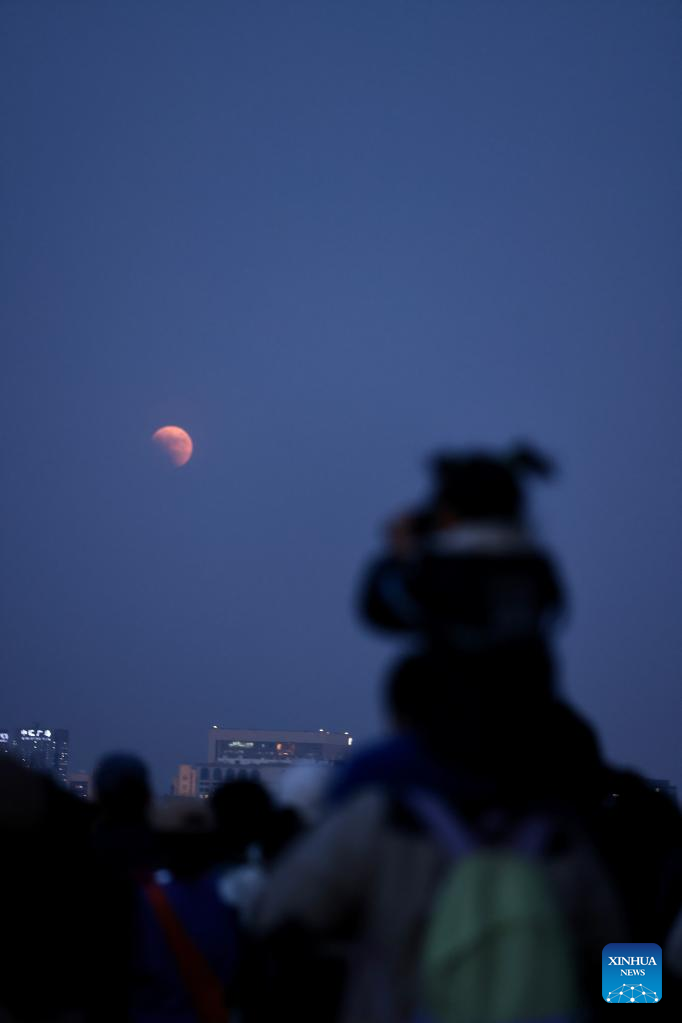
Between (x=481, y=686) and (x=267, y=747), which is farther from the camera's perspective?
(x=267, y=747)

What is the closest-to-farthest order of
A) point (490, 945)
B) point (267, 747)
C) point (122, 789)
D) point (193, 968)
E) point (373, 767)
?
point (490, 945), point (373, 767), point (193, 968), point (122, 789), point (267, 747)

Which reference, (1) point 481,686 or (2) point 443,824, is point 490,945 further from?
(1) point 481,686

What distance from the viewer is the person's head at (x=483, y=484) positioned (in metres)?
2.86

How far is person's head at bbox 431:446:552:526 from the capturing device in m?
2.86

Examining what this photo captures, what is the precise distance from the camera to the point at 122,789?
5.99 meters

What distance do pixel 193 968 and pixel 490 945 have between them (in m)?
3.04

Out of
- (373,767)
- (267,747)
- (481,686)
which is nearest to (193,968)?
(373,767)

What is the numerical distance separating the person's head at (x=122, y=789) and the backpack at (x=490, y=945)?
370 cm

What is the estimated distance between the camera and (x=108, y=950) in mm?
4172

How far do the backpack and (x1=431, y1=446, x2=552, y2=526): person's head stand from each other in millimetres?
730

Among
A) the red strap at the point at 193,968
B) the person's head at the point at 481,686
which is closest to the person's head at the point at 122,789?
the red strap at the point at 193,968

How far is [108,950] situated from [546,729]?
88.6 inches

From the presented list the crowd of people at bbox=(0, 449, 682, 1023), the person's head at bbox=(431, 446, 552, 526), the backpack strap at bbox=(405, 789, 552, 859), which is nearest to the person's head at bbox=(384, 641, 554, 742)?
the crowd of people at bbox=(0, 449, 682, 1023)

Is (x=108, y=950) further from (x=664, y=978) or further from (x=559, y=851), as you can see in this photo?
(x=664, y=978)
